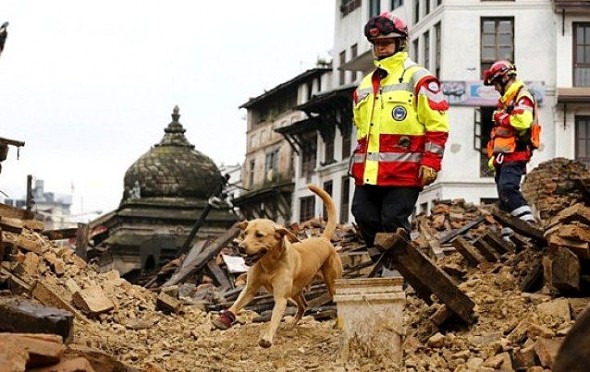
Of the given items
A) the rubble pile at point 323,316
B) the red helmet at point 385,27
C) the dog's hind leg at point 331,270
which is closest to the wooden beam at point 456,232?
the rubble pile at point 323,316

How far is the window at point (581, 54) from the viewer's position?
137ft

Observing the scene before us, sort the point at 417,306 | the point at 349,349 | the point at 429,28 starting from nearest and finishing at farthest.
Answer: the point at 349,349, the point at 417,306, the point at 429,28

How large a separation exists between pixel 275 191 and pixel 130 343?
2007 inches

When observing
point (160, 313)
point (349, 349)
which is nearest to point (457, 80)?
point (160, 313)

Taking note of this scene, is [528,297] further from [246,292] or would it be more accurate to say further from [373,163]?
[246,292]

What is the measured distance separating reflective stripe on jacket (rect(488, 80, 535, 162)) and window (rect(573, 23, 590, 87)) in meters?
31.6

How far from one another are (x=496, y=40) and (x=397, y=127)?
35155 millimetres

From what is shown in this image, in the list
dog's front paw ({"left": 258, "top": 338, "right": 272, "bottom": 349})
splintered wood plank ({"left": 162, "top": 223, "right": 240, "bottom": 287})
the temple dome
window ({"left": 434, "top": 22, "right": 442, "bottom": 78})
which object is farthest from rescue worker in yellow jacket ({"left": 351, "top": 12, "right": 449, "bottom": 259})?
window ({"left": 434, "top": 22, "right": 442, "bottom": 78})

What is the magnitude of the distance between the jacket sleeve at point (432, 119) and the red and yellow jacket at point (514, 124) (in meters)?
2.67

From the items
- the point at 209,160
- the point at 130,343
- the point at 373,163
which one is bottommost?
the point at 130,343

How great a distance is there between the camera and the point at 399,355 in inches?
311

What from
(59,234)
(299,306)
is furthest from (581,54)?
(299,306)

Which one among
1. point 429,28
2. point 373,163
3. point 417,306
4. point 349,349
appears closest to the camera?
point 349,349

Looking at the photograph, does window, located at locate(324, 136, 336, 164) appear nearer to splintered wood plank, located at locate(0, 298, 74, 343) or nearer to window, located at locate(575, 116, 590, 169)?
window, located at locate(575, 116, 590, 169)
